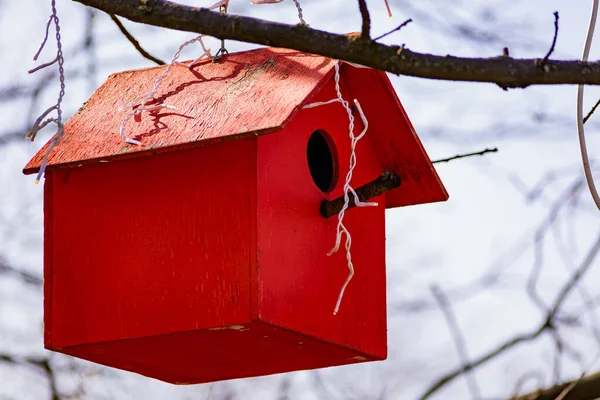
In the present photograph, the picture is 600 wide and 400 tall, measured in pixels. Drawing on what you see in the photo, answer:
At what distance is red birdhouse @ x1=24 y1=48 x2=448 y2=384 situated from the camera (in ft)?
9.29

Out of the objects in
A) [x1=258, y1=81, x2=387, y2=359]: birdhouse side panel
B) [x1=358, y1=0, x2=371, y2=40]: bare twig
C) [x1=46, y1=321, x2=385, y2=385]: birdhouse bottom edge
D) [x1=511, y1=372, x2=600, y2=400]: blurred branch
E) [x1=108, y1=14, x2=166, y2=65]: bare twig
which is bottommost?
[x1=511, y1=372, x2=600, y2=400]: blurred branch

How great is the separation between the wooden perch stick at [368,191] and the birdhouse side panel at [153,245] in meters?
0.27

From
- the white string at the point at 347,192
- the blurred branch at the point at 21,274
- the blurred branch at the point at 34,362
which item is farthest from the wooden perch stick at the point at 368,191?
the blurred branch at the point at 21,274

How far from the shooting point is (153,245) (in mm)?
2949

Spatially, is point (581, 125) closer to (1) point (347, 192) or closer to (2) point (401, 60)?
(1) point (347, 192)

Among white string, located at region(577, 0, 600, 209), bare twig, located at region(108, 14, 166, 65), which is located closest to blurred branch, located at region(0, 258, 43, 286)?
bare twig, located at region(108, 14, 166, 65)

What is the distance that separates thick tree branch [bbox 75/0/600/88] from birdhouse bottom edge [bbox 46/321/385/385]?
2.52ft

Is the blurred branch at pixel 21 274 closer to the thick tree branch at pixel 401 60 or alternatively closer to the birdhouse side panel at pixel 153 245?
the birdhouse side panel at pixel 153 245

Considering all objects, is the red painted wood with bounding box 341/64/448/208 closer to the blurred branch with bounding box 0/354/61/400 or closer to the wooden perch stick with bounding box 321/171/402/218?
the wooden perch stick with bounding box 321/171/402/218

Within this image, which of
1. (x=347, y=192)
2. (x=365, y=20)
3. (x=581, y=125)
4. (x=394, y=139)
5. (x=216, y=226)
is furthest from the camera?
(x=394, y=139)

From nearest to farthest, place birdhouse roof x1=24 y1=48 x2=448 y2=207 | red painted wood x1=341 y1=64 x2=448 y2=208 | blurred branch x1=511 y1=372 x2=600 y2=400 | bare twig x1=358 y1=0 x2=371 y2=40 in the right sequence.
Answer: bare twig x1=358 y1=0 x2=371 y2=40 → blurred branch x1=511 y1=372 x2=600 y2=400 → birdhouse roof x1=24 y1=48 x2=448 y2=207 → red painted wood x1=341 y1=64 x2=448 y2=208

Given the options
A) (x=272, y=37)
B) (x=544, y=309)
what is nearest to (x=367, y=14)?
(x=272, y=37)

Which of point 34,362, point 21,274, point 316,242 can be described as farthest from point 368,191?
point 21,274

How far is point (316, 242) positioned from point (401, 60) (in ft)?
3.13
